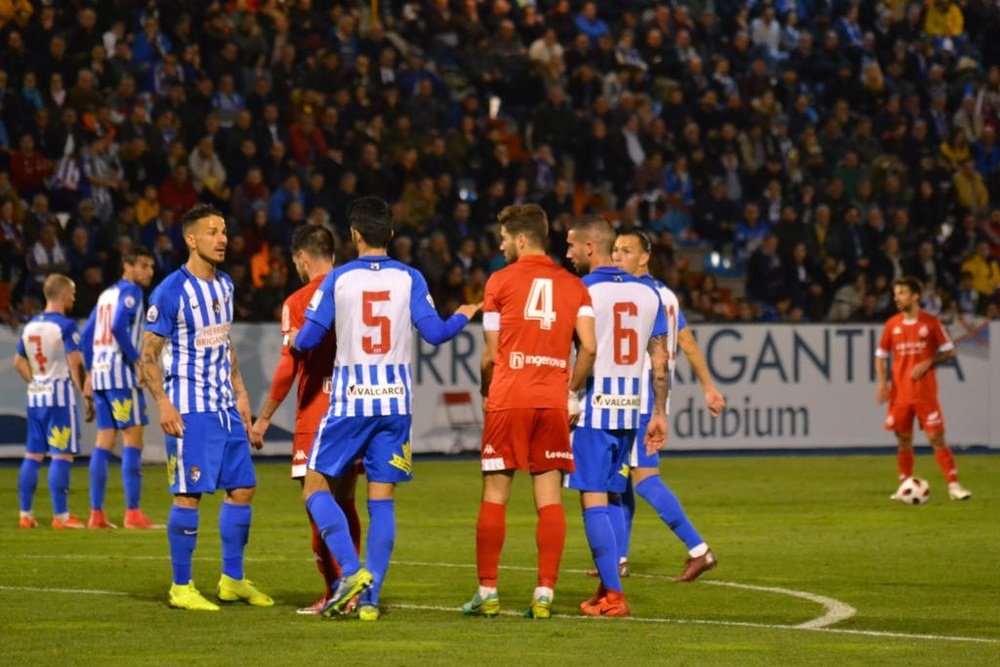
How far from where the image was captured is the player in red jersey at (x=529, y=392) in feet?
31.9

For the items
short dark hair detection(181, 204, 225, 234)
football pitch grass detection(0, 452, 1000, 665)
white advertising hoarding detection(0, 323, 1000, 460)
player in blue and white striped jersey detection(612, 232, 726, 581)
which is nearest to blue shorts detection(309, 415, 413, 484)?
football pitch grass detection(0, 452, 1000, 665)

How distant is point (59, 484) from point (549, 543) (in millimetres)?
7292

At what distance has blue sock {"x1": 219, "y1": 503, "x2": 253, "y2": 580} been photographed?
1041 cm

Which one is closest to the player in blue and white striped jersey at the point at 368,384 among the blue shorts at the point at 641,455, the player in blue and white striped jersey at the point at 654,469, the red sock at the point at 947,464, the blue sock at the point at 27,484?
the player in blue and white striped jersey at the point at 654,469

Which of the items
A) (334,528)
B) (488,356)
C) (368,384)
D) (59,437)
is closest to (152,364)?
(368,384)

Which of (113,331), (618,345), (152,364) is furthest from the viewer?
(113,331)

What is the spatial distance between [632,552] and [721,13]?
1840cm

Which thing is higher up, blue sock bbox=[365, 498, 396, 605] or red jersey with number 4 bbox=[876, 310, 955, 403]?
red jersey with number 4 bbox=[876, 310, 955, 403]

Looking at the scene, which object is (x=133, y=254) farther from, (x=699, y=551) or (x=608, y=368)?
(x=608, y=368)

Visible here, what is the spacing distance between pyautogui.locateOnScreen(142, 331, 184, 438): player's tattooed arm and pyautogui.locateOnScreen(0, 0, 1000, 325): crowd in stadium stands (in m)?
12.4

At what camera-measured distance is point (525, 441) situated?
9719mm

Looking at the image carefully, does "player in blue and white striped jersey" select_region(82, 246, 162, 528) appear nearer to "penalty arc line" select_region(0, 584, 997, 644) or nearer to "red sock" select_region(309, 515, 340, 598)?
"penalty arc line" select_region(0, 584, 997, 644)

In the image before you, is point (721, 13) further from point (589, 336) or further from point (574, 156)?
Result: point (589, 336)

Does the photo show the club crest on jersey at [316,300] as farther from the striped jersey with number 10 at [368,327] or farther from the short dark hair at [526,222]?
the short dark hair at [526,222]
